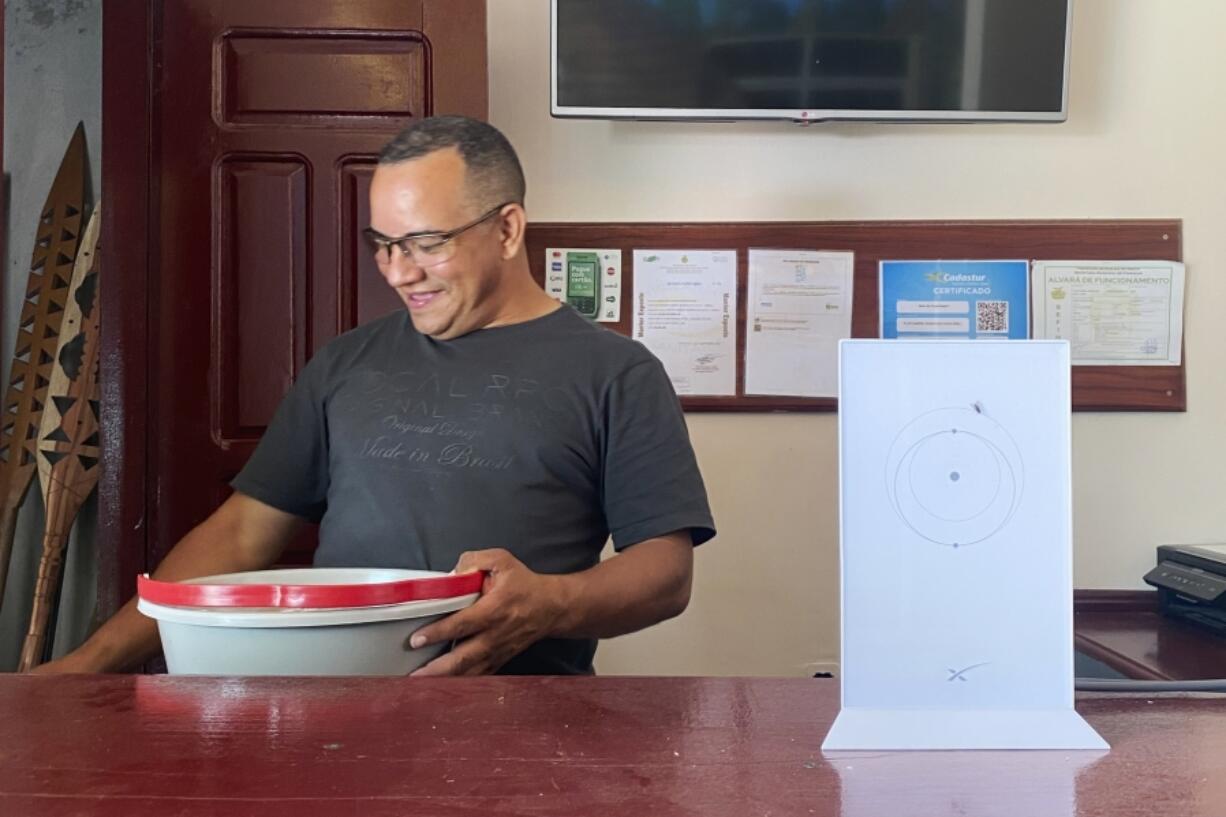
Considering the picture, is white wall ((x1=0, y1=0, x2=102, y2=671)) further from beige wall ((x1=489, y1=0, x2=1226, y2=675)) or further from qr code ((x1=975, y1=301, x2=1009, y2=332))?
qr code ((x1=975, y1=301, x2=1009, y2=332))

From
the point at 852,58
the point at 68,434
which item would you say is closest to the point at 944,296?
the point at 852,58

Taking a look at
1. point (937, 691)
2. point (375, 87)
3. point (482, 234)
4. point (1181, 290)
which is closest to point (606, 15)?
point (375, 87)

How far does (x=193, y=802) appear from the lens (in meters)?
0.59

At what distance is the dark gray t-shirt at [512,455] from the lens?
1406 mm

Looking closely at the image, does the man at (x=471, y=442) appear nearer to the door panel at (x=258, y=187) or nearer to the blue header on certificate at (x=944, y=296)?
the door panel at (x=258, y=187)

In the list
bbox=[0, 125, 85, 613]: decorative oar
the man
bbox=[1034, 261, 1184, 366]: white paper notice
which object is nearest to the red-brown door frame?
bbox=[0, 125, 85, 613]: decorative oar

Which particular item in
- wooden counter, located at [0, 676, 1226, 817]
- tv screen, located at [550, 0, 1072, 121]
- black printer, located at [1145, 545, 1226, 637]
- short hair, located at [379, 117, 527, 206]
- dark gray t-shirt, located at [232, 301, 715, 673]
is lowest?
black printer, located at [1145, 545, 1226, 637]

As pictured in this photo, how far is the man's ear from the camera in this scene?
5.15 ft

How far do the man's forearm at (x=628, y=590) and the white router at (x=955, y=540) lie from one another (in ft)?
1.86

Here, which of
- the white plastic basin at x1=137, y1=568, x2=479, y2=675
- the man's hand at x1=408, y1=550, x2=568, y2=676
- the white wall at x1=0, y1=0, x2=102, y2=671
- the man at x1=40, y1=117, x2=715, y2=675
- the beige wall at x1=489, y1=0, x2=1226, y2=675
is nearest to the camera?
the white plastic basin at x1=137, y1=568, x2=479, y2=675

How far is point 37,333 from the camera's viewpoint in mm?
2699

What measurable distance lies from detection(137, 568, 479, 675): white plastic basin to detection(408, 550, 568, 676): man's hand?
1.7 inches

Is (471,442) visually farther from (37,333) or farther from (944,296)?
(37,333)

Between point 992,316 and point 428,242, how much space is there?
128cm
